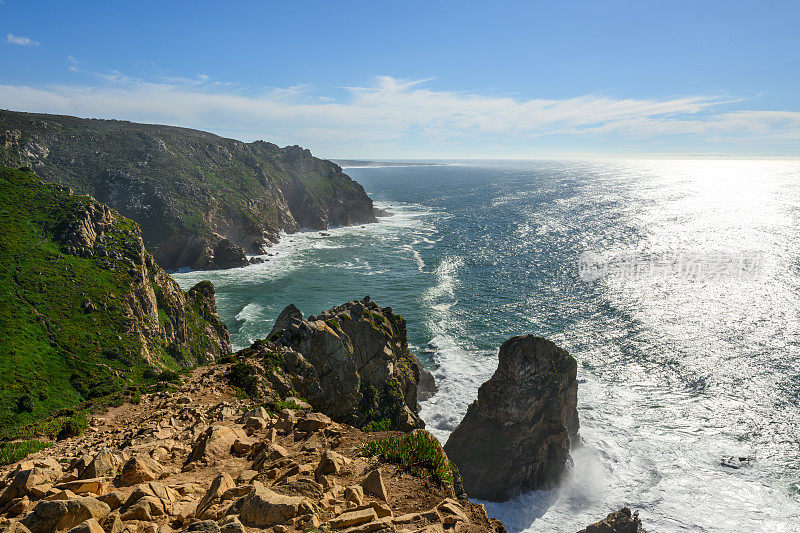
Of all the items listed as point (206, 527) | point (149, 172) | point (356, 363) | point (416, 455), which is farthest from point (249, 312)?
point (149, 172)

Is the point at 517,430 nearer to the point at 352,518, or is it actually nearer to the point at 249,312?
the point at 352,518

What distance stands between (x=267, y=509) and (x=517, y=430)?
39.8 metres

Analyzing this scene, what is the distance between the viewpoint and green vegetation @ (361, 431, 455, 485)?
43.3 ft

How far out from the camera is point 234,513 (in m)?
Answer: 9.96

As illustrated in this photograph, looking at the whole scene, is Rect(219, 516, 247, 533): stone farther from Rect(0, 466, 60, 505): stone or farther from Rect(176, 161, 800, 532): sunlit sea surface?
Rect(176, 161, 800, 532): sunlit sea surface

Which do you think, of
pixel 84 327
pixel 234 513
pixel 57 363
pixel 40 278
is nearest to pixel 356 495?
pixel 234 513

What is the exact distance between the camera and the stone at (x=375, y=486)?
38.1 ft

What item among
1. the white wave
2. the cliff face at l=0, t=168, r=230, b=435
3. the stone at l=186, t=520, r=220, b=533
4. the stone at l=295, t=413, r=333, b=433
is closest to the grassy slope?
the white wave

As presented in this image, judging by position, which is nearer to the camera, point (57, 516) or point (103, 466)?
point (57, 516)

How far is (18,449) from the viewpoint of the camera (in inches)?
649

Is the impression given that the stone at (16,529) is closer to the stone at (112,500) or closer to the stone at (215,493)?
the stone at (112,500)

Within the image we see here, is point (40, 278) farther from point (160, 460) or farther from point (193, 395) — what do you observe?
point (160, 460)

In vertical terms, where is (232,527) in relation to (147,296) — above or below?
above

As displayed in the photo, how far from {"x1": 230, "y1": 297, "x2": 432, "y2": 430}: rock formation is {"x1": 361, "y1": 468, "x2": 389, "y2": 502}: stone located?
11.2 metres
